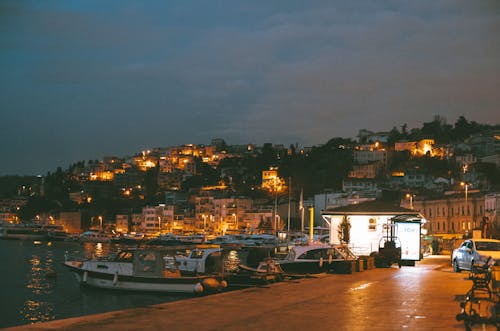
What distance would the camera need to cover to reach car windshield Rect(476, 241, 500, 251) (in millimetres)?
26312

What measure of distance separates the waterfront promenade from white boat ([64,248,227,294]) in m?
10.7

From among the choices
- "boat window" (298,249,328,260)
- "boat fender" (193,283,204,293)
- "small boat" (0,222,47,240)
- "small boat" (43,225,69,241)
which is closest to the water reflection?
"boat fender" (193,283,204,293)

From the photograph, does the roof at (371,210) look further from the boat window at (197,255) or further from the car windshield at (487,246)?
the car windshield at (487,246)

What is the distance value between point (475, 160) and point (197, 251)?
125 m

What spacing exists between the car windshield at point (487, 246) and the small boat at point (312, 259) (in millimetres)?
6199

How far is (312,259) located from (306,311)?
14.8 m

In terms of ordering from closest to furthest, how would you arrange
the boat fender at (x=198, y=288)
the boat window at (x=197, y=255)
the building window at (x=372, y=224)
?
1. the boat fender at (x=198, y=288)
2. the building window at (x=372, y=224)
3. the boat window at (x=197, y=255)

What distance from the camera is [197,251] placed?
1768 inches

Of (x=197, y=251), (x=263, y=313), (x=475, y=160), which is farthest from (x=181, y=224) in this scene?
(x=263, y=313)

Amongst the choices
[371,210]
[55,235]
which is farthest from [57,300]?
[55,235]

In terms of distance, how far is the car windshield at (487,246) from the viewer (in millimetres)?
26312

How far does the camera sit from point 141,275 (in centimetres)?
3444

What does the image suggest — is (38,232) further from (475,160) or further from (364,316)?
(364,316)

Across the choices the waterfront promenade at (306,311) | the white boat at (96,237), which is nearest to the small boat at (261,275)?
the waterfront promenade at (306,311)
